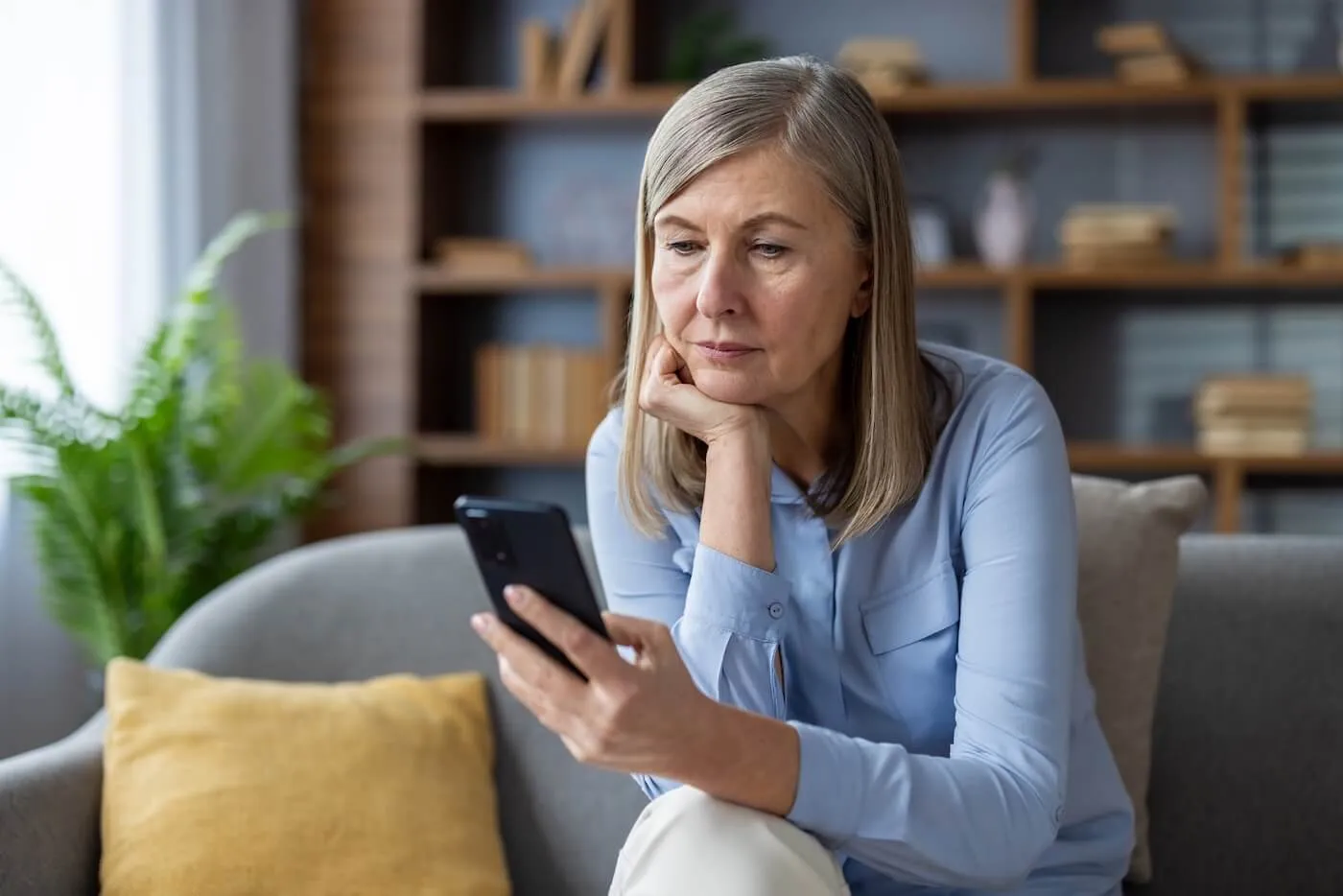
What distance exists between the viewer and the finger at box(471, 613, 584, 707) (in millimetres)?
1150

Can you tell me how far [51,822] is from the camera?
1654mm

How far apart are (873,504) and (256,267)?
9.10ft

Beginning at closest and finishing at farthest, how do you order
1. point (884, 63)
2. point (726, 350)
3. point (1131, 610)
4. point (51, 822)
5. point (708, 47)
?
point (726, 350) → point (51, 822) → point (1131, 610) → point (884, 63) → point (708, 47)

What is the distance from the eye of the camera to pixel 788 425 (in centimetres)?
158

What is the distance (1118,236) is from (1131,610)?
2.20m

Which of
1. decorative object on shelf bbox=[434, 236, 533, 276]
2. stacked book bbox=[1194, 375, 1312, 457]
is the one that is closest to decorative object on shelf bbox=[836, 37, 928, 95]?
decorative object on shelf bbox=[434, 236, 533, 276]

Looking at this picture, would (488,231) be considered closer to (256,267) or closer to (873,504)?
(256,267)

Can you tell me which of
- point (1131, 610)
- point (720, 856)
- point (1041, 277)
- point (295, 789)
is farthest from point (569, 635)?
point (1041, 277)

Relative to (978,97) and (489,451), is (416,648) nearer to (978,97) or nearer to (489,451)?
(489,451)

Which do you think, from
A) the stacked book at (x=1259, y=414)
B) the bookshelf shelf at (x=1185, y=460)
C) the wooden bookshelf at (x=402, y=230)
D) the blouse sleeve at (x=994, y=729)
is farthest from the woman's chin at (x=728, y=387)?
the stacked book at (x=1259, y=414)

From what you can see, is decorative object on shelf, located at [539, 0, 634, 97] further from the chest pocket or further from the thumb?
the thumb

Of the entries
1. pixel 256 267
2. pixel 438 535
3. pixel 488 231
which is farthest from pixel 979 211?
pixel 438 535

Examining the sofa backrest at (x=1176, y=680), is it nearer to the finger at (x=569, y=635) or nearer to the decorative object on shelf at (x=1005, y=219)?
the finger at (x=569, y=635)

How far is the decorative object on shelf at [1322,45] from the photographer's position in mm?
3859
